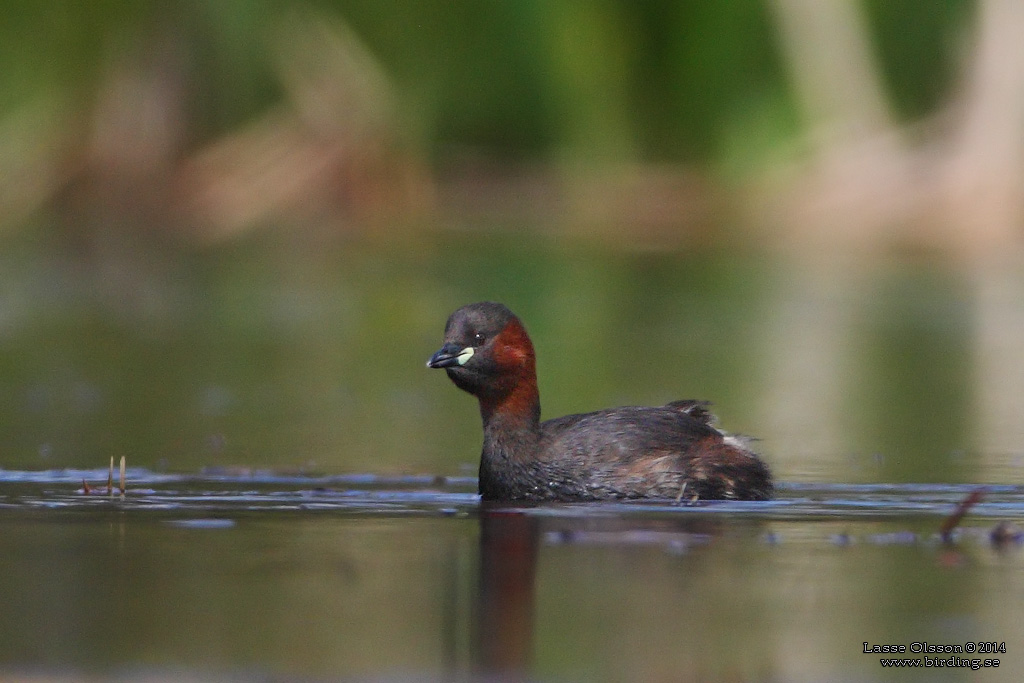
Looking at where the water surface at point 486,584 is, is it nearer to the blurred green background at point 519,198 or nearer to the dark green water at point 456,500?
the dark green water at point 456,500

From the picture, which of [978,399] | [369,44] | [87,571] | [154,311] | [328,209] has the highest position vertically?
[369,44]

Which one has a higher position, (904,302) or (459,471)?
(904,302)

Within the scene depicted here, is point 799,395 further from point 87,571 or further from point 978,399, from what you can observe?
point 87,571

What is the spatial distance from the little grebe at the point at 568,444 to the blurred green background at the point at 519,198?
365 centimetres

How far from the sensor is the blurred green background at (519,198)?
14.0 metres

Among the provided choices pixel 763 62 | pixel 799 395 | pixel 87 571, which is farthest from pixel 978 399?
pixel 763 62

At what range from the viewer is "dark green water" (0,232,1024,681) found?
4965mm

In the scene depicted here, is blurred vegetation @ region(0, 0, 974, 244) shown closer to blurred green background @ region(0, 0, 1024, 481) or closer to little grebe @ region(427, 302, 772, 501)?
blurred green background @ region(0, 0, 1024, 481)

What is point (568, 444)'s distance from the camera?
7961 millimetres

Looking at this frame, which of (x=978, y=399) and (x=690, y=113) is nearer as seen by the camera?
(x=978, y=399)

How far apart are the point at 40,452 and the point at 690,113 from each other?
784 inches

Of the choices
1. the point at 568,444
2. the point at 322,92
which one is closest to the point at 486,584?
the point at 568,444

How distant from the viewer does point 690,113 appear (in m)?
28.0

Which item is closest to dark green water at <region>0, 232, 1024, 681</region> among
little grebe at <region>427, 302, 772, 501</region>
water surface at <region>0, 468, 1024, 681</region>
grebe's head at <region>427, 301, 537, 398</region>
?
water surface at <region>0, 468, 1024, 681</region>
